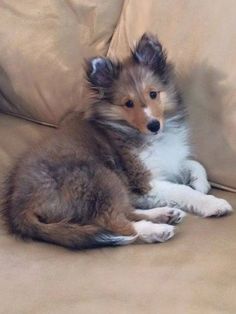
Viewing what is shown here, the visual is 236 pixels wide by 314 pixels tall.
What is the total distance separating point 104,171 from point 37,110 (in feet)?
1.88

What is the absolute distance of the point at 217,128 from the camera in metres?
1.92

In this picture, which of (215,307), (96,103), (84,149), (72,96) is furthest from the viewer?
(72,96)

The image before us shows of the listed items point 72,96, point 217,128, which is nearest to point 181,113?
point 217,128

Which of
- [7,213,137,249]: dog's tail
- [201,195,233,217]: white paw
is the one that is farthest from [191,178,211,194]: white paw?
[7,213,137,249]: dog's tail

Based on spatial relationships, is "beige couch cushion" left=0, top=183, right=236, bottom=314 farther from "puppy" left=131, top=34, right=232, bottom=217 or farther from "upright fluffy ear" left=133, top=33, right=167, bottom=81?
"upright fluffy ear" left=133, top=33, right=167, bottom=81

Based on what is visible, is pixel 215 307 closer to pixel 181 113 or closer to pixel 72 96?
pixel 181 113

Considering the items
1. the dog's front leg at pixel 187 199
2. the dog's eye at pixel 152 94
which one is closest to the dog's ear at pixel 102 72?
the dog's eye at pixel 152 94

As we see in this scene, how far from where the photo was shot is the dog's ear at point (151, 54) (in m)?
1.92

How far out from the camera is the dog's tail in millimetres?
1648

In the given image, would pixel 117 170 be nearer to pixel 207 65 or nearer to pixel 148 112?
pixel 148 112

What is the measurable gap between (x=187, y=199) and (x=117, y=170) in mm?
232

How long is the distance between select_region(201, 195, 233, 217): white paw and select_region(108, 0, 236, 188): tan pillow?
13 centimetres

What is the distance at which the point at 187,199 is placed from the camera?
74.7 inches

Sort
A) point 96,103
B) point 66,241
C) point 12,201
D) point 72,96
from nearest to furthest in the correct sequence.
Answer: point 66,241
point 12,201
point 96,103
point 72,96
